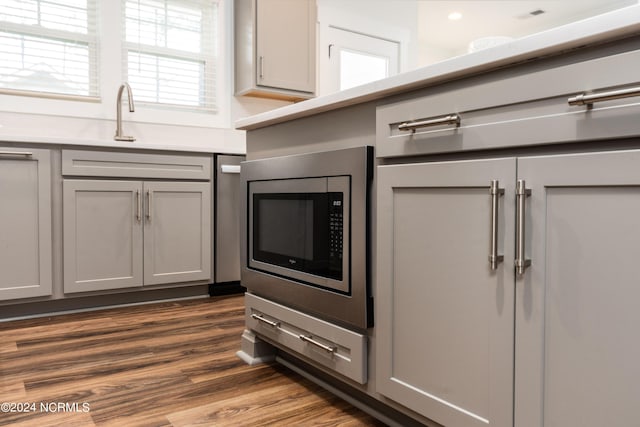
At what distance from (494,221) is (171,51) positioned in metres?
3.18

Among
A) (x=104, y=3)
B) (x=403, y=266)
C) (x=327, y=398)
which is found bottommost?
(x=327, y=398)

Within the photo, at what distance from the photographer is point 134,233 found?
2736mm

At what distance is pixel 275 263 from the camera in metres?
1.68

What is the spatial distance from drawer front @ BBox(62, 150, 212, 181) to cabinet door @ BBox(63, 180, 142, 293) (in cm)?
6

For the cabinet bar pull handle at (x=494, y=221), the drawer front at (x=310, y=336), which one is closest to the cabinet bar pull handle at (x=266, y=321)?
the drawer front at (x=310, y=336)

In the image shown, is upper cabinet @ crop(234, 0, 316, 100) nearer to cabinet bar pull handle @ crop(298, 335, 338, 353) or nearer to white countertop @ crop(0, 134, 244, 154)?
white countertop @ crop(0, 134, 244, 154)

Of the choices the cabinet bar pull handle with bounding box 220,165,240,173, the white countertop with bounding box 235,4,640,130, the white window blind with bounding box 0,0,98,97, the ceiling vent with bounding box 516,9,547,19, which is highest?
the ceiling vent with bounding box 516,9,547,19

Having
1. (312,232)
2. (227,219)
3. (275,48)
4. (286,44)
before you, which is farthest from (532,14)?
(312,232)

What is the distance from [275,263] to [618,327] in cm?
110

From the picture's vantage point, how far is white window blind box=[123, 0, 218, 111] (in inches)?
133

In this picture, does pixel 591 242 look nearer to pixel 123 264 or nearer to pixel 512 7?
pixel 123 264

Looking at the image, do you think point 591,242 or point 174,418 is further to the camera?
point 174,418

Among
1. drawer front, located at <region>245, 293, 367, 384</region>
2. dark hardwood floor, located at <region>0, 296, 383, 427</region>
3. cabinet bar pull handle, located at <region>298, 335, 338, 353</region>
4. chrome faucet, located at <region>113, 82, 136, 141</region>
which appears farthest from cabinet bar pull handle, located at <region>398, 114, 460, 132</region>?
chrome faucet, located at <region>113, 82, 136, 141</region>

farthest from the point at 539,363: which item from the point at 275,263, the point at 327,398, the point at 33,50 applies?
the point at 33,50
